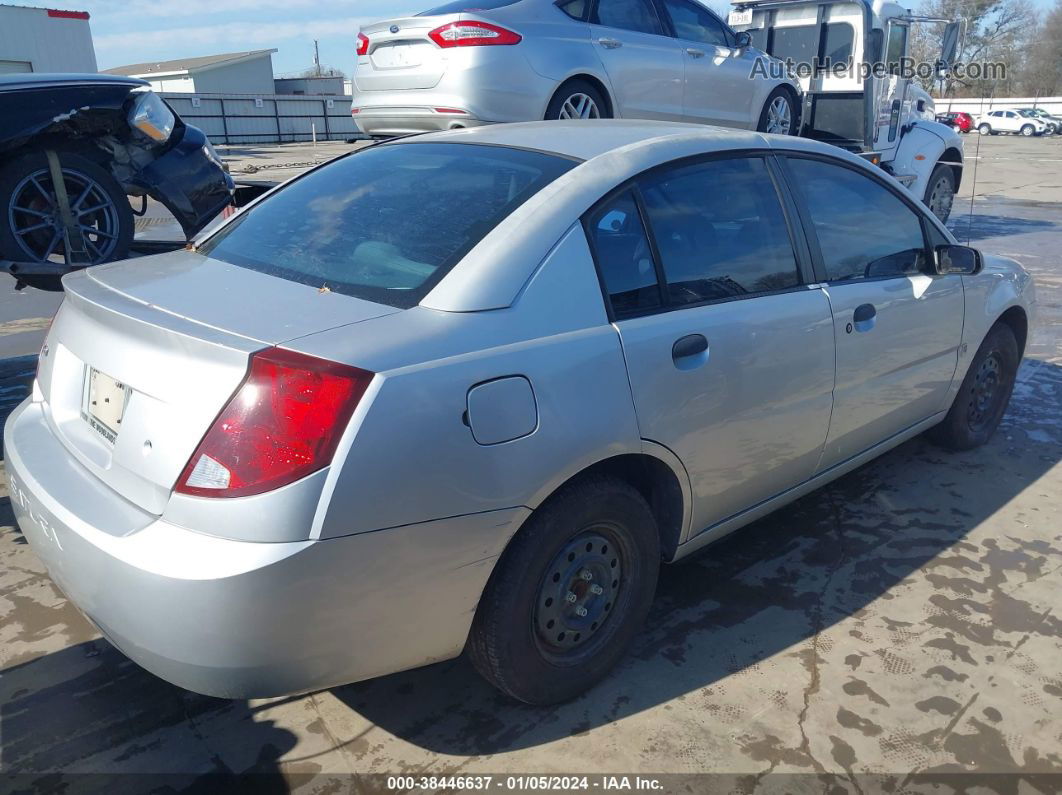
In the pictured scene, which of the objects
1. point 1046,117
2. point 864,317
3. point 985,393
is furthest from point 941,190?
point 1046,117

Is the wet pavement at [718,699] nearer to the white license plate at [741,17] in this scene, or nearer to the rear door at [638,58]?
the rear door at [638,58]

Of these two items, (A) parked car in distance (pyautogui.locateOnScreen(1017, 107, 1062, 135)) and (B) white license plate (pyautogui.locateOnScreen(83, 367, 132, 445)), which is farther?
(A) parked car in distance (pyautogui.locateOnScreen(1017, 107, 1062, 135))

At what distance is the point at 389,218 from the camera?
264 cm

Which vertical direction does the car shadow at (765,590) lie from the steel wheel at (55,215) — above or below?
below

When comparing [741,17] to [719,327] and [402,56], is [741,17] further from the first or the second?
[719,327]

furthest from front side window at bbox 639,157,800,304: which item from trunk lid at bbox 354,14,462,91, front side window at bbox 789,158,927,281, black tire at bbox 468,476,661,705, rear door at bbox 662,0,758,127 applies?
rear door at bbox 662,0,758,127

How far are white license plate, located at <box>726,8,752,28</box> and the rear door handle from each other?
345 inches

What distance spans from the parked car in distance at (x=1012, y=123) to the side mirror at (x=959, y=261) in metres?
51.6

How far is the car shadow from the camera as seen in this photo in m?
2.52

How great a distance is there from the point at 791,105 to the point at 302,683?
790cm

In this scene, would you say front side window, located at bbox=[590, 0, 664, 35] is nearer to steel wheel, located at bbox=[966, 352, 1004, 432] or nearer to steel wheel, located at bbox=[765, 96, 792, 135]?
steel wheel, located at bbox=[765, 96, 792, 135]

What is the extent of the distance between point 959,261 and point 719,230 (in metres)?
1.48

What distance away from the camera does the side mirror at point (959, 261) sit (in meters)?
3.70

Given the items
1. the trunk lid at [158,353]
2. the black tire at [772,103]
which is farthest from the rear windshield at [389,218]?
the black tire at [772,103]
